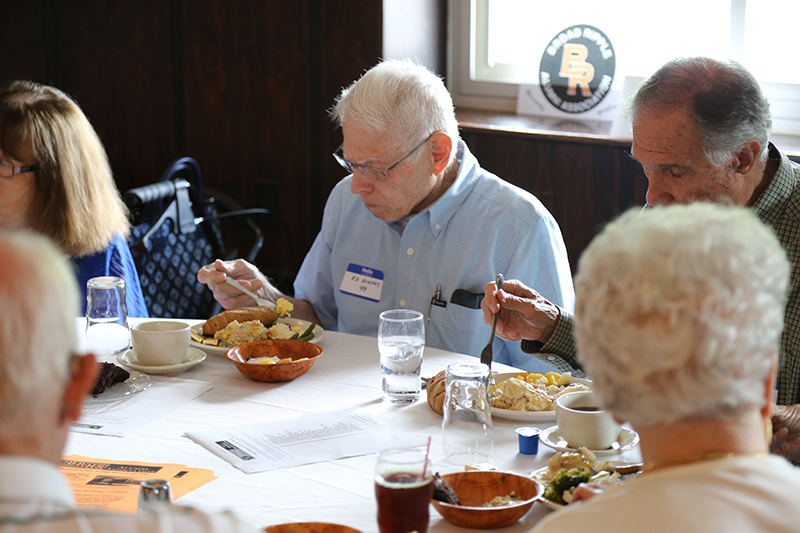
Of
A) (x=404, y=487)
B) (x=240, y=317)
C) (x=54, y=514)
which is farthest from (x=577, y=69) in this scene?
(x=54, y=514)

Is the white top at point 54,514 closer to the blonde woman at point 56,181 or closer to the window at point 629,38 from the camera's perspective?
the blonde woman at point 56,181

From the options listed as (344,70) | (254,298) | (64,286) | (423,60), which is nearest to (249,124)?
(344,70)

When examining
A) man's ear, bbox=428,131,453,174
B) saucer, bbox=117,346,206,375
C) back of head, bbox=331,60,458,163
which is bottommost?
saucer, bbox=117,346,206,375

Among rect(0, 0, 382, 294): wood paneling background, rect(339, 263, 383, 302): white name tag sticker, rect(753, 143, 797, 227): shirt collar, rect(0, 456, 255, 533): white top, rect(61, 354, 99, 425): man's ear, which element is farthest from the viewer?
rect(0, 0, 382, 294): wood paneling background

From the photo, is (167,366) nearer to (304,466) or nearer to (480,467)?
(304,466)

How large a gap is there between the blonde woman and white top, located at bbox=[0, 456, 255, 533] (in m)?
1.93

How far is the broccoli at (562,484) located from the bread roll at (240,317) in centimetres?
111

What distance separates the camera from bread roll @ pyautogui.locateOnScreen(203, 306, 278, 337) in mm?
2197

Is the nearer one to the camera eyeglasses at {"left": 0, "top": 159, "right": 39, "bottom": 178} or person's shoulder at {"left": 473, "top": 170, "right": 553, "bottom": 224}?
person's shoulder at {"left": 473, "top": 170, "right": 553, "bottom": 224}

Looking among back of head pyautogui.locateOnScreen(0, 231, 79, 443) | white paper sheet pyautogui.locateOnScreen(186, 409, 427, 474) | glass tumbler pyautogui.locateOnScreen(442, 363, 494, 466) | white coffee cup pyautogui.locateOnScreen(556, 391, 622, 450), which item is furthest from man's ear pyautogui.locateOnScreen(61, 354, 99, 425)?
white coffee cup pyautogui.locateOnScreen(556, 391, 622, 450)

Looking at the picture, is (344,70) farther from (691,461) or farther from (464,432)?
(691,461)

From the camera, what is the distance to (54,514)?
0.76 meters

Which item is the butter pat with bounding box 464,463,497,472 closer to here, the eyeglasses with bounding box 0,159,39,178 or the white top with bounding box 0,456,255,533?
the white top with bounding box 0,456,255,533

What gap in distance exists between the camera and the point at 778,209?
193 centimetres
